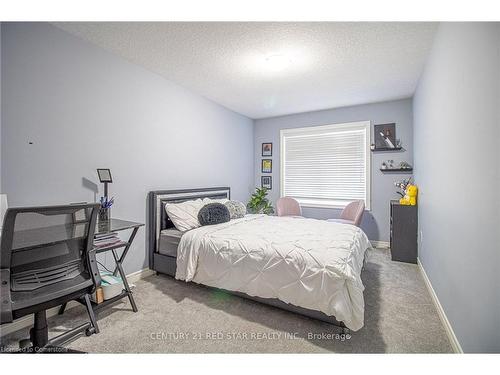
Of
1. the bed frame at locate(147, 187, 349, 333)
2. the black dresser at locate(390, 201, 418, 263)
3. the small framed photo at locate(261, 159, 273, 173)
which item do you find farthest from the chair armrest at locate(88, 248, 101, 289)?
the small framed photo at locate(261, 159, 273, 173)

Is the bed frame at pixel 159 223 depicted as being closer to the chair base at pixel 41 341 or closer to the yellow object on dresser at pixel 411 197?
the chair base at pixel 41 341

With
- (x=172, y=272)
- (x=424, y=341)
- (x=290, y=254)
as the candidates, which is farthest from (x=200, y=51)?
(x=424, y=341)

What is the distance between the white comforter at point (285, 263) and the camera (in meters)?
1.72

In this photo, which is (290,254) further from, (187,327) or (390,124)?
(390,124)

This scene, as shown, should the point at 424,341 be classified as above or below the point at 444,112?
below

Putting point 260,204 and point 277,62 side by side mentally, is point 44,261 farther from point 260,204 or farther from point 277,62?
point 260,204

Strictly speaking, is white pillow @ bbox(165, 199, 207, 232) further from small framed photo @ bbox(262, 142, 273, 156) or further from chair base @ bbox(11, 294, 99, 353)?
small framed photo @ bbox(262, 142, 273, 156)

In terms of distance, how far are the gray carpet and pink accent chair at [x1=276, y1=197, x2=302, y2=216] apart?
216 centimetres

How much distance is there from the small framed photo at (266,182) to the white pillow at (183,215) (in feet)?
8.09

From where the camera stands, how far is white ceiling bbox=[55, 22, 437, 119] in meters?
2.13

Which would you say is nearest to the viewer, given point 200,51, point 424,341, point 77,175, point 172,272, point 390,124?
point 424,341

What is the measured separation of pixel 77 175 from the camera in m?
2.27

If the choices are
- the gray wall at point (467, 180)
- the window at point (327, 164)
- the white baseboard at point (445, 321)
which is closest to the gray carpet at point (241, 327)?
the white baseboard at point (445, 321)
